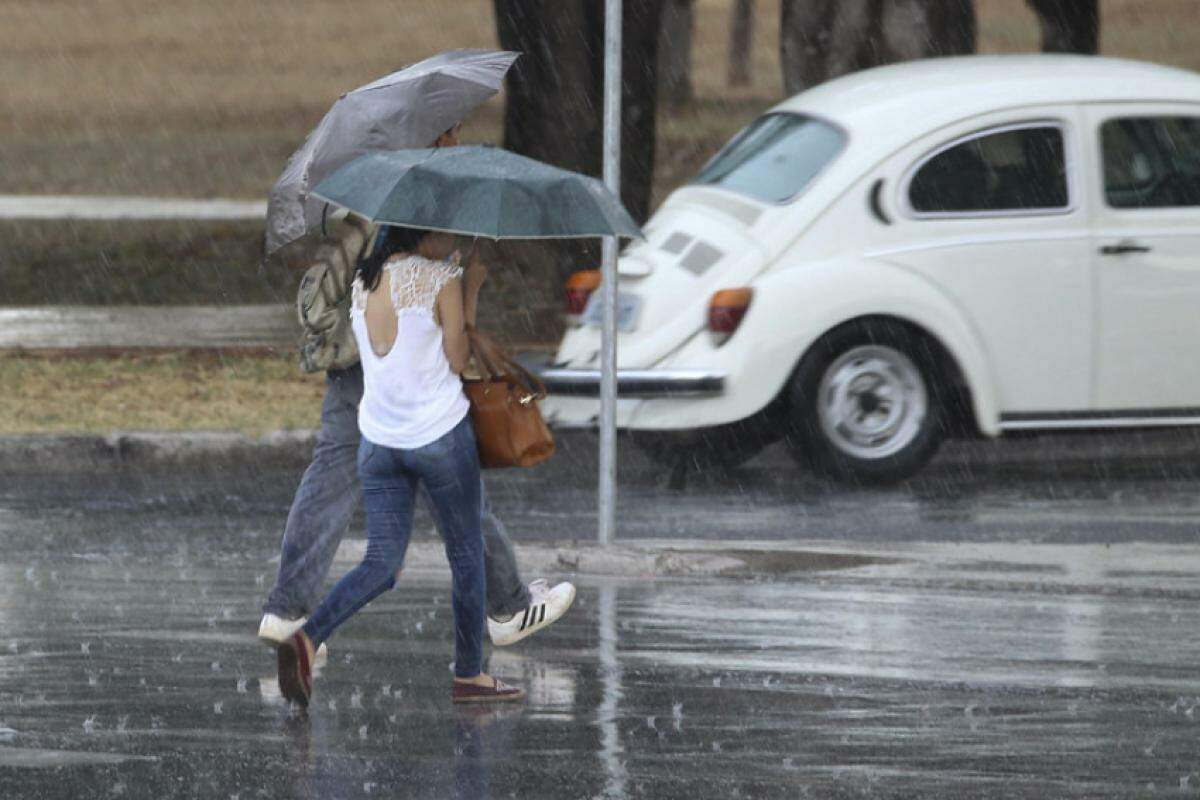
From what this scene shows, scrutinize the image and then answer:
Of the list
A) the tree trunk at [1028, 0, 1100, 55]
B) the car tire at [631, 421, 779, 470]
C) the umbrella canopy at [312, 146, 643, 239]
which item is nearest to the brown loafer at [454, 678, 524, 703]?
the umbrella canopy at [312, 146, 643, 239]

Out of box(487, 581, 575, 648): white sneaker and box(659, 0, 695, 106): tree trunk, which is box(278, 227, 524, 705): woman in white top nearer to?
box(487, 581, 575, 648): white sneaker

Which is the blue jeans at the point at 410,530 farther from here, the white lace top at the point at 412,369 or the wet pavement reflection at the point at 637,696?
the wet pavement reflection at the point at 637,696

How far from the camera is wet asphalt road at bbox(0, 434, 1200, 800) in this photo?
6.37 m

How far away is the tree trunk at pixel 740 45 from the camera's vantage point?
169 feet

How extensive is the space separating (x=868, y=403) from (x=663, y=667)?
4.26m

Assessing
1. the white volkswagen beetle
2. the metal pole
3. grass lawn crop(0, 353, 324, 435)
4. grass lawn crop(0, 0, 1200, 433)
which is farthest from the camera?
grass lawn crop(0, 0, 1200, 433)

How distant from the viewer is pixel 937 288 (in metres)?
11.7

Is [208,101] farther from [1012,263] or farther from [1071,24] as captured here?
[1012,263]

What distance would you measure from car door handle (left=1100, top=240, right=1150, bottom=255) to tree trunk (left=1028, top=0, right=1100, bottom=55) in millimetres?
15152

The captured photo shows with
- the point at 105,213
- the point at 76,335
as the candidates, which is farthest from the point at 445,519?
the point at 105,213

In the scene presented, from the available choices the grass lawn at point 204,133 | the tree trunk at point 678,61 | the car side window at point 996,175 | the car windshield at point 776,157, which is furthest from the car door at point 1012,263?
the tree trunk at point 678,61

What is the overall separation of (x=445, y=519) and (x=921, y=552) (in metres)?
3.07

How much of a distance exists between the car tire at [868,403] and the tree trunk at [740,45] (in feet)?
132

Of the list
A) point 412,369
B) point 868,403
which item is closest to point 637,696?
point 412,369
